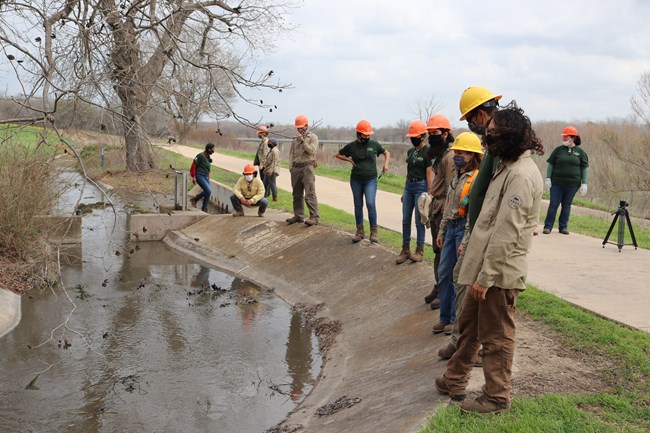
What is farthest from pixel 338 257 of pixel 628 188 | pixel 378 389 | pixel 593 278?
pixel 628 188

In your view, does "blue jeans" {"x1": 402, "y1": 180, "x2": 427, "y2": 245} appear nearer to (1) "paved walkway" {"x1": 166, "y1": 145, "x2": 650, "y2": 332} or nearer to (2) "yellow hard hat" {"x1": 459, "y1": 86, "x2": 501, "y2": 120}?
(1) "paved walkway" {"x1": 166, "y1": 145, "x2": 650, "y2": 332}

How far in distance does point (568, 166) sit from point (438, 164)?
6140mm

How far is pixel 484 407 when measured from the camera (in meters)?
5.09

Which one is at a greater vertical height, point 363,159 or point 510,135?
point 510,135

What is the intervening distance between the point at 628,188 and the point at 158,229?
16435mm

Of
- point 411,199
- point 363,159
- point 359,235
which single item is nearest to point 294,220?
point 359,235

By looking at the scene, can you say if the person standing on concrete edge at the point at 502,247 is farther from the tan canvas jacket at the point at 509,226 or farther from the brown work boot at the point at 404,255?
the brown work boot at the point at 404,255

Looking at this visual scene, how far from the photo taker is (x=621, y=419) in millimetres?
5145

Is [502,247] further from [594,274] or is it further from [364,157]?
[364,157]

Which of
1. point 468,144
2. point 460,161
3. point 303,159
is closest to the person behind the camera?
point 468,144

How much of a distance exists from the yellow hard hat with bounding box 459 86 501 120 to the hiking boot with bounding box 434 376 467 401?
6.87 ft

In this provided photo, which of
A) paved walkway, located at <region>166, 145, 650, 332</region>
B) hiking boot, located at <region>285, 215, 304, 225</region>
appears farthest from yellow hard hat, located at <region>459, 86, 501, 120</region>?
hiking boot, located at <region>285, 215, 304, 225</region>

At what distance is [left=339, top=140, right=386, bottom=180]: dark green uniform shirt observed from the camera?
10.8 metres

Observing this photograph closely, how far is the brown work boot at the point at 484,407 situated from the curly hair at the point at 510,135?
1.74 metres
